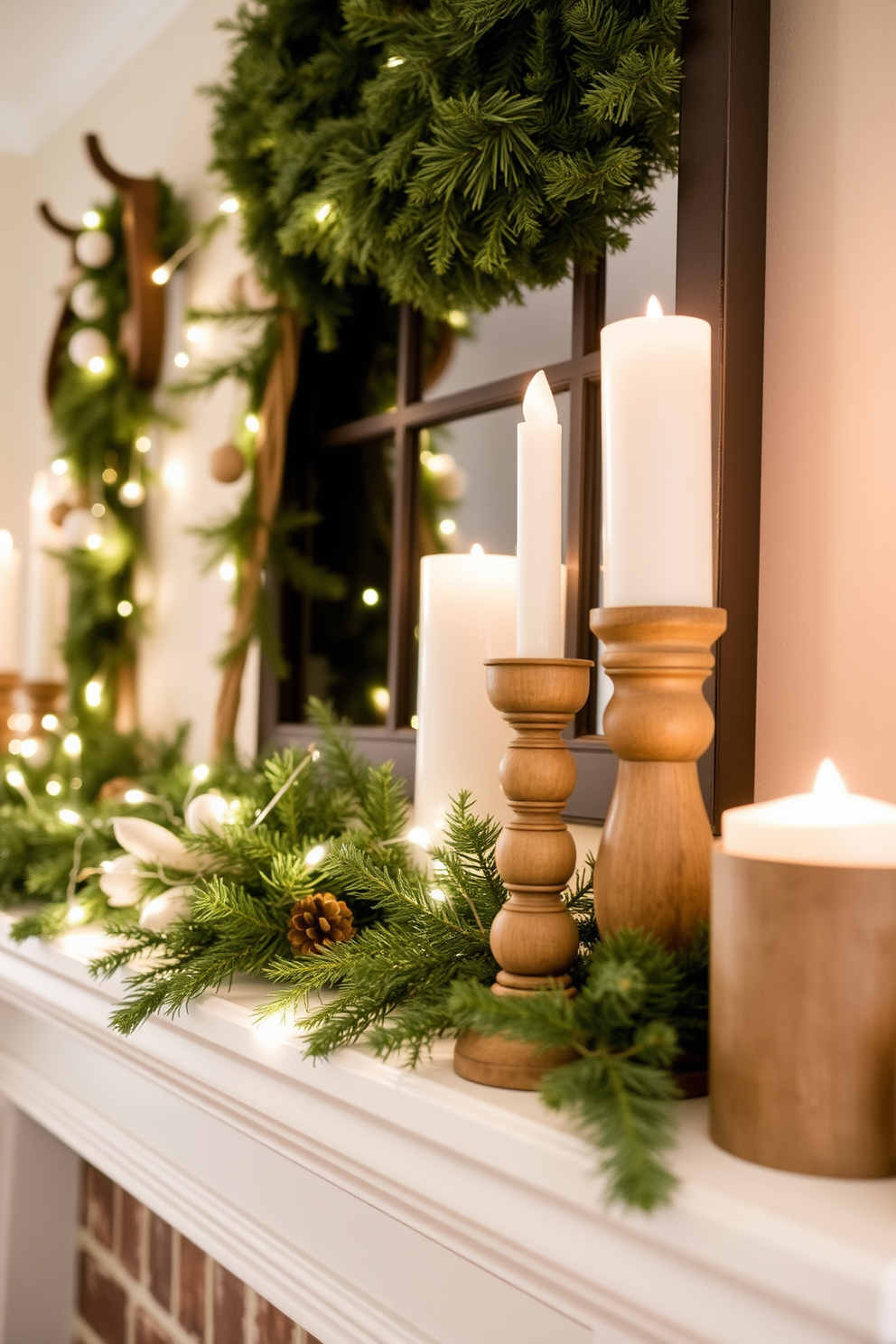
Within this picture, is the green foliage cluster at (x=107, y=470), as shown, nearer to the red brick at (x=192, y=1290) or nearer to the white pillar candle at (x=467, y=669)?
the red brick at (x=192, y=1290)

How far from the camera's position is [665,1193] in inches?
17.9

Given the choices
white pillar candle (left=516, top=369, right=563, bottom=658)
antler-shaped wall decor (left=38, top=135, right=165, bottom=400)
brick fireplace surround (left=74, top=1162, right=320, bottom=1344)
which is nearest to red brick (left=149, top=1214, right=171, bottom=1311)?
brick fireplace surround (left=74, top=1162, right=320, bottom=1344)

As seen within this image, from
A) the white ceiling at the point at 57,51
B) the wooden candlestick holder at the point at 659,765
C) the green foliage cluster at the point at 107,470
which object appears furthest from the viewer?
the white ceiling at the point at 57,51

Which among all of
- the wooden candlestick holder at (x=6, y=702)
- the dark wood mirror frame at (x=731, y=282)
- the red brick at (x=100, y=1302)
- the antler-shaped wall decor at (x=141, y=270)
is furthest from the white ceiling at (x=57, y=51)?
the red brick at (x=100, y=1302)

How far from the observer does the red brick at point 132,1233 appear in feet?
4.53

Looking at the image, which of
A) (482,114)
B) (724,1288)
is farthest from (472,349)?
(724,1288)

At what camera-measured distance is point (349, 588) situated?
5.16ft

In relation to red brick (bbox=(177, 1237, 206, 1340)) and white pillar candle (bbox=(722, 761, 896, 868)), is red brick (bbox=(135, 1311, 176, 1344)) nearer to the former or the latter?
red brick (bbox=(177, 1237, 206, 1340))

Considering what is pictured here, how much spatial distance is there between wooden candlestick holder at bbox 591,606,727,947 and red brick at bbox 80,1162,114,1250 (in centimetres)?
117

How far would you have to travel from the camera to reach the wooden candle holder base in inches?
18.7

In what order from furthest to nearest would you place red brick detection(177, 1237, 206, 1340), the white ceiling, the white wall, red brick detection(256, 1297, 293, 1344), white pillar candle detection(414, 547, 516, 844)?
the white ceiling, the white wall, red brick detection(177, 1237, 206, 1340), red brick detection(256, 1297, 293, 1344), white pillar candle detection(414, 547, 516, 844)

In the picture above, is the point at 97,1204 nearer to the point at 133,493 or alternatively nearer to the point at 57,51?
the point at 133,493

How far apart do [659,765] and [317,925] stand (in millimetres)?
329

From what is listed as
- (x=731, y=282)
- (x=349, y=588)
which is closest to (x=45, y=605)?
(x=349, y=588)
